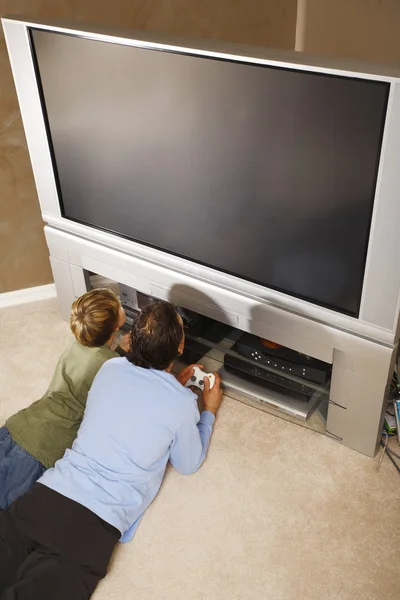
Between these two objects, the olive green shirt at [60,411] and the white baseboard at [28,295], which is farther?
the white baseboard at [28,295]

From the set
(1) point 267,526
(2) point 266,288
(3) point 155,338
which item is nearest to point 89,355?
(3) point 155,338

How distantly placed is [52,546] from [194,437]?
22.2 inches

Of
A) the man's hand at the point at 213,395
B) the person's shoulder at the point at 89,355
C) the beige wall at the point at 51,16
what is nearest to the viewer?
the person's shoulder at the point at 89,355

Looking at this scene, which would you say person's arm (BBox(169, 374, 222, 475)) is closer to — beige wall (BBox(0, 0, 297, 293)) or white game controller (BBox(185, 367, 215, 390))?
white game controller (BBox(185, 367, 215, 390))

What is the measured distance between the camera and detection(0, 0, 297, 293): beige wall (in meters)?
2.79

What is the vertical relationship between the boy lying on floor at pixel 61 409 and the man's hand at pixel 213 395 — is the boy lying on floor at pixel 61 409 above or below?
above

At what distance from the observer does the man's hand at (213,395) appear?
2.56 metres

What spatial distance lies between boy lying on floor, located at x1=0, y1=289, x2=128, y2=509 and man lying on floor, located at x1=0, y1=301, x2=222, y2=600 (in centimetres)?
15

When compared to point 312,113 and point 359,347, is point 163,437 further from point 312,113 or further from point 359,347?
point 312,113

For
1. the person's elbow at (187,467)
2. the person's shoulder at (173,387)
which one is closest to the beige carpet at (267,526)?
the person's elbow at (187,467)

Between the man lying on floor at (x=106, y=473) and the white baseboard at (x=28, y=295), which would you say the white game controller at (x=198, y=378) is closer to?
the man lying on floor at (x=106, y=473)

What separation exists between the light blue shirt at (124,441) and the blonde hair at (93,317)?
18 centimetres

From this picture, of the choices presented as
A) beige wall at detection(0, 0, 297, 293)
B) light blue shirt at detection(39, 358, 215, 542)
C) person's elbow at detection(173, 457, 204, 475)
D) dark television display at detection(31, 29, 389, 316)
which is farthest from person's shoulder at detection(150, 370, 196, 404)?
beige wall at detection(0, 0, 297, 293)

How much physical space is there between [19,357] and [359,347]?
152cm
